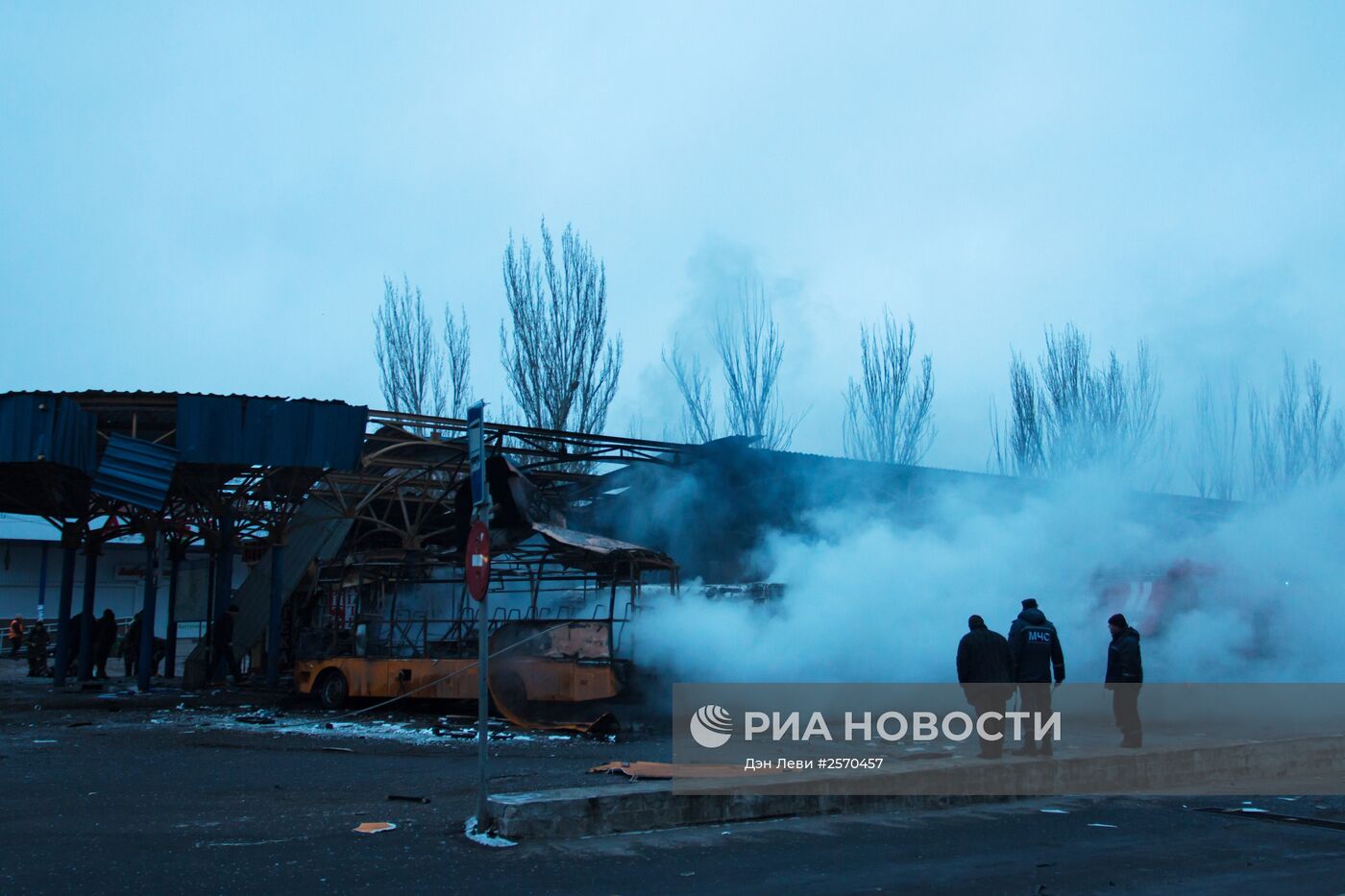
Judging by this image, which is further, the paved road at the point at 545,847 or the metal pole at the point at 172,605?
the metal pole at the point at 172,605

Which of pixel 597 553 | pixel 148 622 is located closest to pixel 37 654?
pixel 148 622

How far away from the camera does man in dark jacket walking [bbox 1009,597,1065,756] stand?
1064 cm

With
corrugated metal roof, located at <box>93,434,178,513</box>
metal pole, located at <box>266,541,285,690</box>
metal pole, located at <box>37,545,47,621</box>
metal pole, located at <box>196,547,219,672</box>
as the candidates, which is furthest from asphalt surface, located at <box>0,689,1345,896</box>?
metal pole, located at <box>37,545,47,621</box>

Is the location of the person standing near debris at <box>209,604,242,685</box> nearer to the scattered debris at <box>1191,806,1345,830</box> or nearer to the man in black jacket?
the man in black jacket

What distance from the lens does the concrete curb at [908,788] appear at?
25.4 ft

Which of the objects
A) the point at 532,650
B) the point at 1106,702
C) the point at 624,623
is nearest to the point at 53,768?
the point at 532,650

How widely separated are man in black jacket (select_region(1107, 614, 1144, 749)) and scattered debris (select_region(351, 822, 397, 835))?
7698 millimetres

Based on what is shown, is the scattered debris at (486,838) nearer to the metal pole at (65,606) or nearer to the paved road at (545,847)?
the paved road at (545,847)

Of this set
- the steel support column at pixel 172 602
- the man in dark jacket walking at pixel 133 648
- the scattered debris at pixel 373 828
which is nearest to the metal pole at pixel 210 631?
the steel support column at pixel 172 602

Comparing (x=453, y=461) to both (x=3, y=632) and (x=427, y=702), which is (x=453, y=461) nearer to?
(x=427, y=702)

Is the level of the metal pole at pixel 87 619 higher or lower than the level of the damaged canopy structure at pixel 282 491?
lower

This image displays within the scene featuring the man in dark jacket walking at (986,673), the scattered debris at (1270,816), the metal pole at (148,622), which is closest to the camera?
the scattered debris at (1270,816)

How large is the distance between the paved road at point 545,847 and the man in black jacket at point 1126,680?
153 centimetres

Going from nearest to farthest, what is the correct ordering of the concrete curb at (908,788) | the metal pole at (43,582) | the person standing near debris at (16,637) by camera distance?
the concrete curb at (908,788)
the person standing near debris at (16,637)
the metal pole at (43,582)
